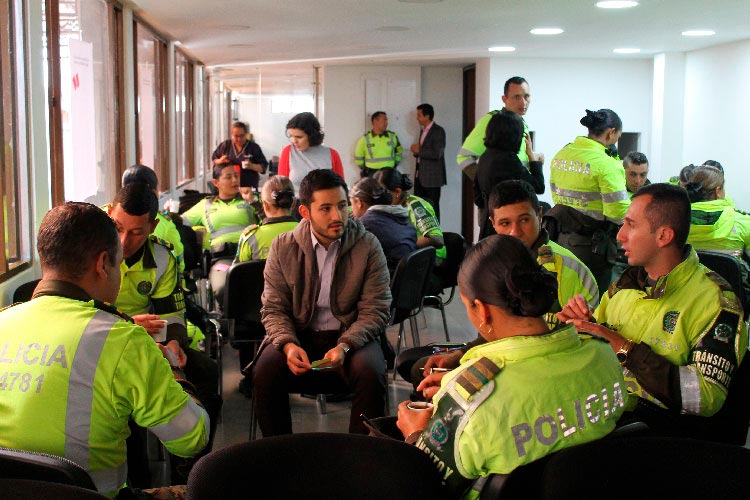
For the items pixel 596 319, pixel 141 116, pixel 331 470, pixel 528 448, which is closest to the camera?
pixel 331 470

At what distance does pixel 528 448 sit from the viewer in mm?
1747

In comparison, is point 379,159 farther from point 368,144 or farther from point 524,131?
point 524,131

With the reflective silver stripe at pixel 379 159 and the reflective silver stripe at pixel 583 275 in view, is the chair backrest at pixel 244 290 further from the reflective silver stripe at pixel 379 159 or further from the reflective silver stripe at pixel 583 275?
the reflective silver stripe at pixel 379 159

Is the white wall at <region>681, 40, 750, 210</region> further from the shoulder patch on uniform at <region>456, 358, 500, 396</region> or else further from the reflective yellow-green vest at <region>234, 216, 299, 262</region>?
the shoulder patch on uniform at <region>456, 358, 500, 396</region>

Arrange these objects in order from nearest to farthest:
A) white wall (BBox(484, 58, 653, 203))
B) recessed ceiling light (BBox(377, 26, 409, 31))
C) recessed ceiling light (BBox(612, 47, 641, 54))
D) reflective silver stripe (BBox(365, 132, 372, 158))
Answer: recessed ceiling light (BBox(377, 26, 409, 31)) < recessed ceiling light (BBox(612, 47, 641, 54)) < white wall (BBox(484, 58, 653, 203)) < reflective silver stripe (BBox(365, 132, 372, 158))

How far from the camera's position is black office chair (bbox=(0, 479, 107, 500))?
142cm

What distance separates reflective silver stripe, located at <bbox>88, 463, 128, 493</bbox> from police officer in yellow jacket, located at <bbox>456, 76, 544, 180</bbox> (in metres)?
4.44

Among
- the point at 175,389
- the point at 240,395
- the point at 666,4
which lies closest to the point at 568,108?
the point at 666,4

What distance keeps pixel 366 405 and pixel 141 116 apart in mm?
5243

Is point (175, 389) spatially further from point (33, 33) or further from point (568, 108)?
point (568, 108)

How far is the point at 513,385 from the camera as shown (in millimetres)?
1773

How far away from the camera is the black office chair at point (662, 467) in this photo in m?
1.60

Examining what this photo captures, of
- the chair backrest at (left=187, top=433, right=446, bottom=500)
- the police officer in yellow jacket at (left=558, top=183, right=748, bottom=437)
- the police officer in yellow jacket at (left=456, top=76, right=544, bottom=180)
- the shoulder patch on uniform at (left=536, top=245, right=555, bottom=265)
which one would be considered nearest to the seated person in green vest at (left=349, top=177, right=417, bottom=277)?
the police officer in yellow jacket at (left=456, top=76, right=544, bottom=180)

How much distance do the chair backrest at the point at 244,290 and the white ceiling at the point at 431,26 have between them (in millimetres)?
2781
